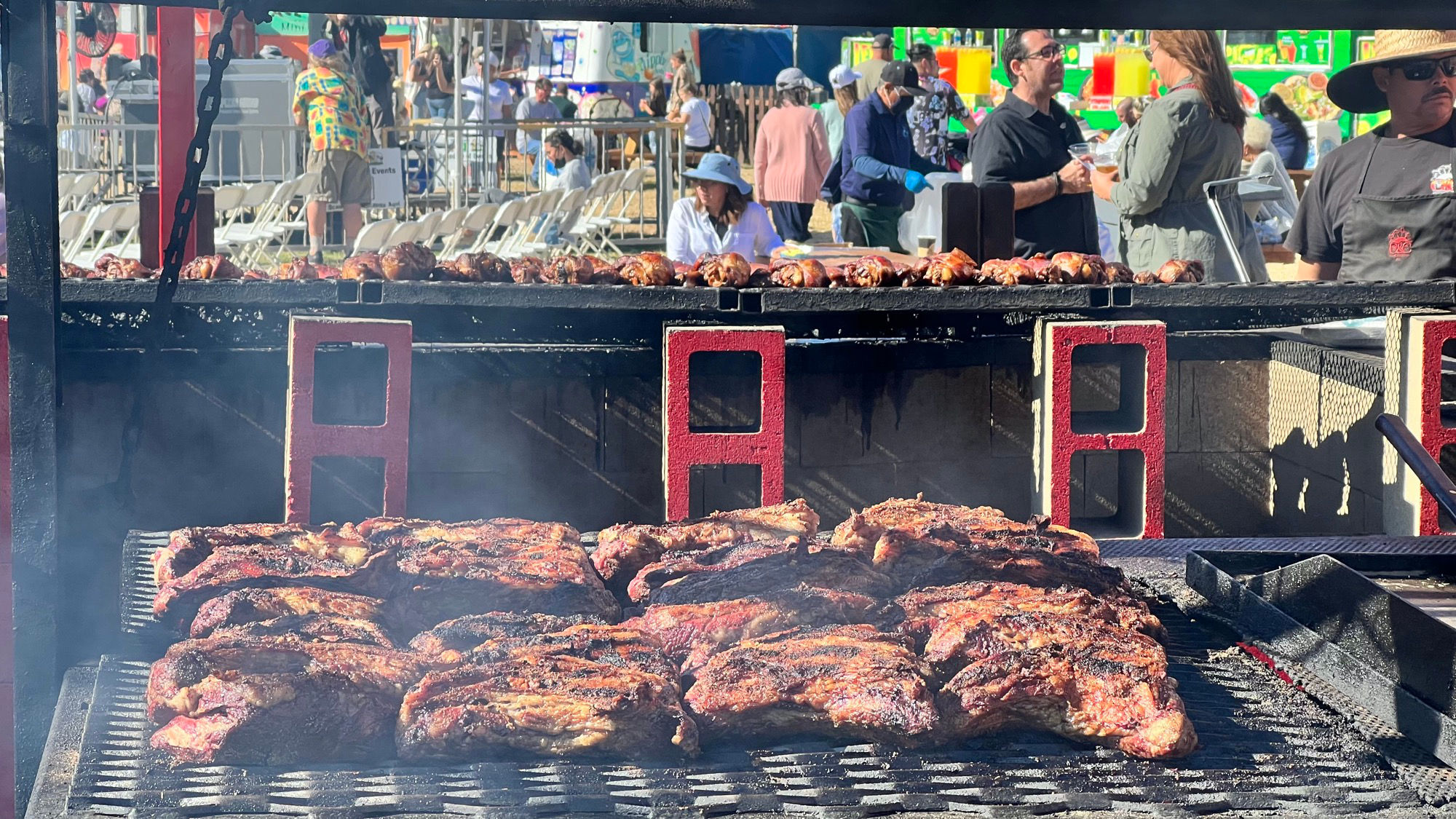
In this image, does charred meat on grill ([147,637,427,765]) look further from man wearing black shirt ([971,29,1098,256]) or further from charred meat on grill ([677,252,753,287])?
man wearing black shirt ([971,29,1098,256])

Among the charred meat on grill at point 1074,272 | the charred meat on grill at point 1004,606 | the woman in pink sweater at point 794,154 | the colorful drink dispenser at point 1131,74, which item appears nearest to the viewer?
the charred meat on grill at point 1004,606

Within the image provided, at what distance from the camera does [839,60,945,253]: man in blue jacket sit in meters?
11.9

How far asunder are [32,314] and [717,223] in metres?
6.81

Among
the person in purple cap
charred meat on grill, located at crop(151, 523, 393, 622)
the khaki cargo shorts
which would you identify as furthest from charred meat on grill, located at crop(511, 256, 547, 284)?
the khaki cargo shorts

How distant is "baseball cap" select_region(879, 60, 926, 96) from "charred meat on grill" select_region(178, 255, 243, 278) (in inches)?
265

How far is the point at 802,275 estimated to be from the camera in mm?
6555

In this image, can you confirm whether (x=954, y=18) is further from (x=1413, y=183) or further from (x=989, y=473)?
(x=1413, y=183)

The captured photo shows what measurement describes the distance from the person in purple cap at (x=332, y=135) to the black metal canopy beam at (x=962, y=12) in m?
10.9

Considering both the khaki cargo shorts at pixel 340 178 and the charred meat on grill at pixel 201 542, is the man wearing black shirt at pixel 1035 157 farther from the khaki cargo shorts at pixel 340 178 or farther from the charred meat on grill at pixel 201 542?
the khaki cargo shorts at pixel 340 178

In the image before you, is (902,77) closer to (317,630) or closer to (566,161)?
A: (566,161)

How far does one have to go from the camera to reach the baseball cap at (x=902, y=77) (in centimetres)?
1198

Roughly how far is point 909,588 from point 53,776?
7.00ft

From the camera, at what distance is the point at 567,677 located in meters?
3.26

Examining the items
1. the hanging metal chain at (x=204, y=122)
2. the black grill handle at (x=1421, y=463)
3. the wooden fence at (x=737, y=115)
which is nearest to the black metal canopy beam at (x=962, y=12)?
the hanging metal chain at (x=204, y=122)
